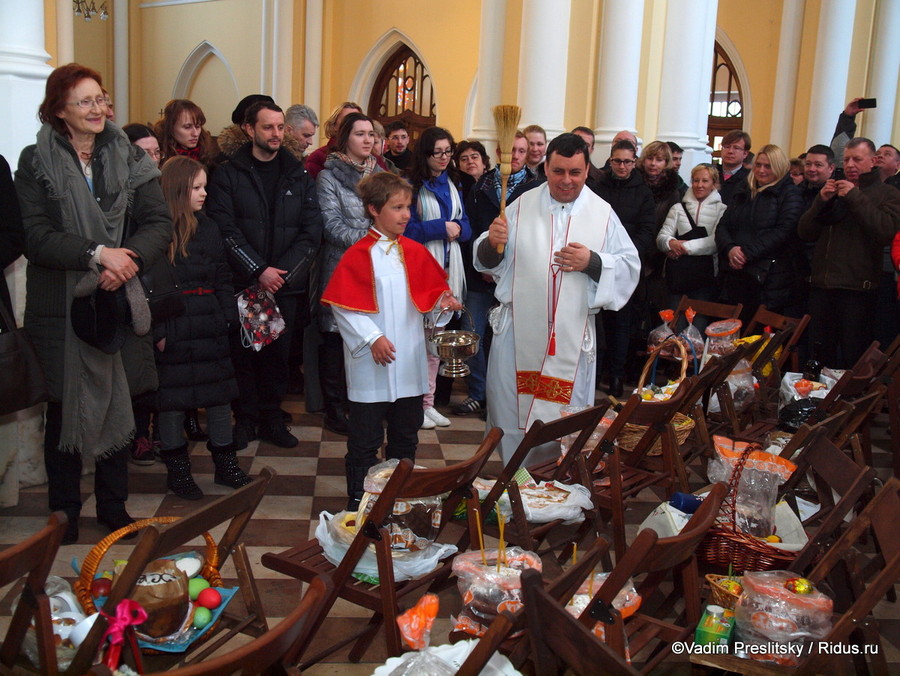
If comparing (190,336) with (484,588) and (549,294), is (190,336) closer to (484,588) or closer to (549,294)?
(549,294)

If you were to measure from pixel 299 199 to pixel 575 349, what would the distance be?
1.71 meters

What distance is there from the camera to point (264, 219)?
4.91 metres

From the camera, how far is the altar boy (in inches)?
154

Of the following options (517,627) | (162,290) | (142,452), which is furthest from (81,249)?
(517,627)

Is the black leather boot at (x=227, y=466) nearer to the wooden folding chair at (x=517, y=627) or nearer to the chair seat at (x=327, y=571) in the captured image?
the chair seat at (x=327, y=571)

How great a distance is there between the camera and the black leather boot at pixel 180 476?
4.28 metres

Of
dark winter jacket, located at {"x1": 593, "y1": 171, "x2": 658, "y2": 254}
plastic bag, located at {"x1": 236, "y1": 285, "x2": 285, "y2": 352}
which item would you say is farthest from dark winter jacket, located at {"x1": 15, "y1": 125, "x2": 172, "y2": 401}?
dark winter jacket, located at {"x1": 593, "y1": 171, "x2": 658, "y2": 254}

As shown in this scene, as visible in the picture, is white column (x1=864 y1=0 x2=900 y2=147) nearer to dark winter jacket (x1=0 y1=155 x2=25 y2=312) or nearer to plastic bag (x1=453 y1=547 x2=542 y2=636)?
plastic bag (x1=453 y1=547 x2=542 y2=636)

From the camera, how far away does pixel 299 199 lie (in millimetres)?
4984

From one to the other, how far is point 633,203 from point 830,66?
7805 mm

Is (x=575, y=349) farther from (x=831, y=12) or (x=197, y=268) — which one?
(x=831, y=12)

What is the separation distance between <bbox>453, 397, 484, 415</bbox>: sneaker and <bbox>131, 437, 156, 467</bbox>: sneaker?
6.69 ft

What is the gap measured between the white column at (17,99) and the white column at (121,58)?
12.5 m

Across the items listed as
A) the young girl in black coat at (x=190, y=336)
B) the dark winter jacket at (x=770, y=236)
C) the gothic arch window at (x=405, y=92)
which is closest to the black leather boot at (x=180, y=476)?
the young girl in black coat at (x=190, y=336)
